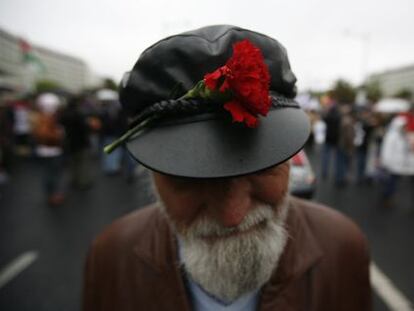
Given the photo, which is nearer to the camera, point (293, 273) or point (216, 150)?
point (216, 150)

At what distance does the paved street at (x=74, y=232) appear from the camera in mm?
2777

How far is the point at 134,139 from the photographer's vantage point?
0.84m

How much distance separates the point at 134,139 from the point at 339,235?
83 cm

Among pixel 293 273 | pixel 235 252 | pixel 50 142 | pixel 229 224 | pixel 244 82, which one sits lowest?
pixel 50 142

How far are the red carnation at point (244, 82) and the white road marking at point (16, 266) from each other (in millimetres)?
3318

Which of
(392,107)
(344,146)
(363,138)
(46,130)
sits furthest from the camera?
(392,107)

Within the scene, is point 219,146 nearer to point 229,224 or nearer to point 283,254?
point 229,224

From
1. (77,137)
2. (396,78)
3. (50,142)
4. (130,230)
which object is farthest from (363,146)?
(396,78)

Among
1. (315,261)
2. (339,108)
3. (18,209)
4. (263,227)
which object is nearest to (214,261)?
(263,227)

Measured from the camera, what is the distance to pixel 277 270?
1.02m

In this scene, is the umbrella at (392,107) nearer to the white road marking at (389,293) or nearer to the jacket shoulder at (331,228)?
the white road marking at (389,293)

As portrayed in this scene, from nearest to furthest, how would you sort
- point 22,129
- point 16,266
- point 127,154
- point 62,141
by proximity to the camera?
1. point 16,266
2. point 62,141
3. point 127,154
4. point 22,129

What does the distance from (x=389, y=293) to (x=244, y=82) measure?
2868mm

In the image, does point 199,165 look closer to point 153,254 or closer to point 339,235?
point 153,254
